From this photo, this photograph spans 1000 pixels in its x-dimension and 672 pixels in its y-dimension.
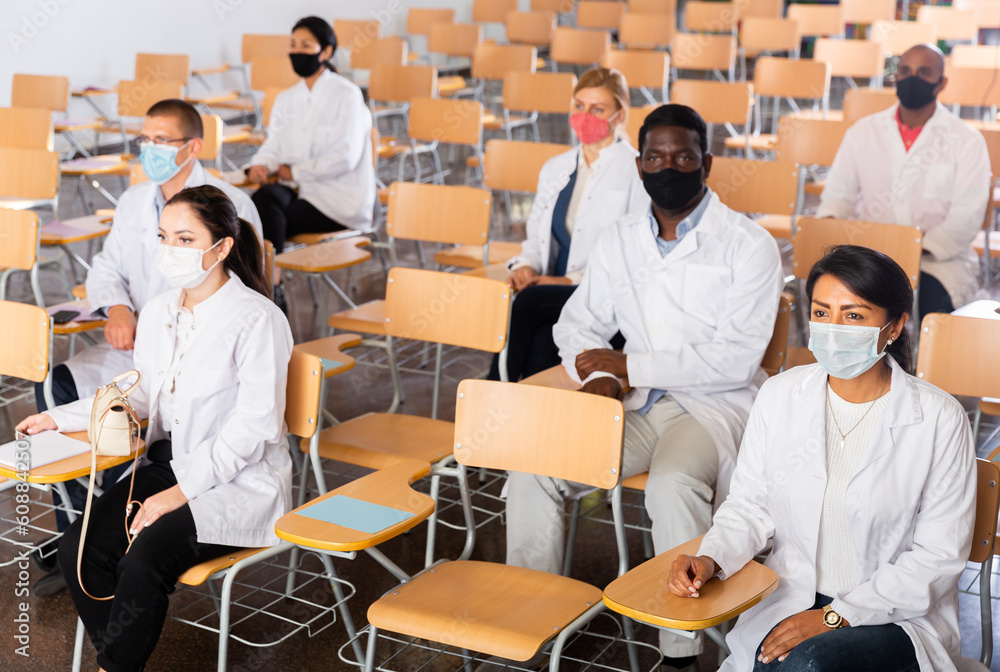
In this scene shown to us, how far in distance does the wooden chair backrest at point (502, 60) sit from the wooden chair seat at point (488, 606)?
5.91 m

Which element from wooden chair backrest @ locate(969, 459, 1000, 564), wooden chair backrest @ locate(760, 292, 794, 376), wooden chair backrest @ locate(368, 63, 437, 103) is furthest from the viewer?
wooden chair backrest @ locate(368, 63, 437, 103)

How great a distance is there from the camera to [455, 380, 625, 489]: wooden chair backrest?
2359mm

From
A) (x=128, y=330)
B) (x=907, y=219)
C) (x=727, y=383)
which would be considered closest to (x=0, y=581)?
(x=128, y=330)

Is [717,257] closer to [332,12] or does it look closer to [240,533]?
[240,533]

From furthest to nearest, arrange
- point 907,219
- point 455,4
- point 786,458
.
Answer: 1. point 455,4
2. point 907,219
3. point 786,458

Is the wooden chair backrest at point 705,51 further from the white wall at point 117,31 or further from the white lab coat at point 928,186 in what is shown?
the white wall at point 117,31

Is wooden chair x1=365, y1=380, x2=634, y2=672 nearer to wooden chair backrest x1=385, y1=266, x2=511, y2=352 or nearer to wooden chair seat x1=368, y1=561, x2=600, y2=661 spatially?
wooden chair seat x1=368, y1=561, x2=600, y2=661

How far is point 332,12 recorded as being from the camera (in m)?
10.8

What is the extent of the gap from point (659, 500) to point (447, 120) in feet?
12.8

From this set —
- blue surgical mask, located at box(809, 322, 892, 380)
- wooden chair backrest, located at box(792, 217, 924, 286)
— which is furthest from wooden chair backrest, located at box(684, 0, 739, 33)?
blue surgical mask, located at box(809, 322, 892, 380)

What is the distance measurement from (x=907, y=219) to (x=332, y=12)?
25.7ft

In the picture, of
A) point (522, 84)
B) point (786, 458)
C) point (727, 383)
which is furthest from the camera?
point (522, 84)

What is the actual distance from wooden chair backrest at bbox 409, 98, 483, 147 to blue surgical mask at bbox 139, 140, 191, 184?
2614 millimetres

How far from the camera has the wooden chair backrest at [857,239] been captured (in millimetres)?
3582
